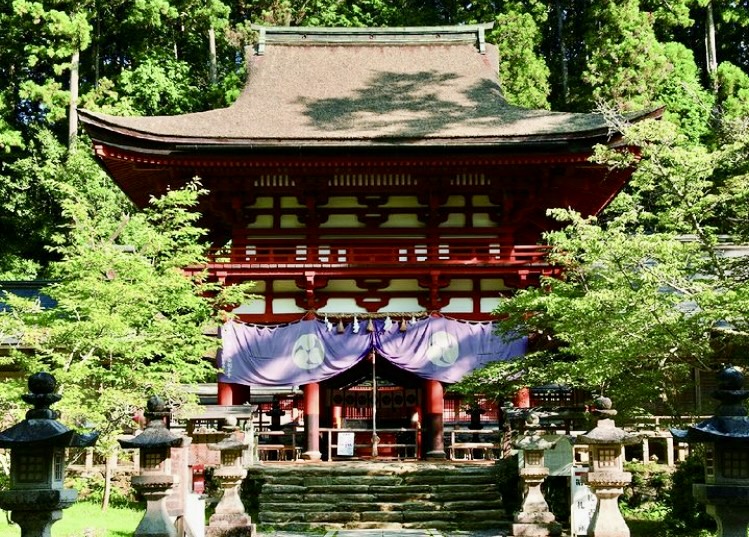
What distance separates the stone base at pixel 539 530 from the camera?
1295 cm

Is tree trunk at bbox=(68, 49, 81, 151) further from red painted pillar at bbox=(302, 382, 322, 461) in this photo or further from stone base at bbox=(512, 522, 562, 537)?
stone base at bbox=(512, 522, 562, 537)

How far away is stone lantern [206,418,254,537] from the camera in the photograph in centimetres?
1279

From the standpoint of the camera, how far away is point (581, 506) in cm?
1301

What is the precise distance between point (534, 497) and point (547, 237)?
3.95 meters

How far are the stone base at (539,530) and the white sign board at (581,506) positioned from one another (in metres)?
0.23

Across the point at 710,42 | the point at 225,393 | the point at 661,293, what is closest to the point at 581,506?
the point at 661,293

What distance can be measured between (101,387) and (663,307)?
312 inches

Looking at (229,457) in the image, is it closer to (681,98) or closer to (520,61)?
(520,61)

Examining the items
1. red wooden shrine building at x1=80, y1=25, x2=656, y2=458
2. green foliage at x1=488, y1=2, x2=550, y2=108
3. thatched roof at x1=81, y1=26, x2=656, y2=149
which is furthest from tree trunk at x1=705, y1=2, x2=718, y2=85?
red wooden shrine building at x1=80, y1=25, x2=656, y2=458

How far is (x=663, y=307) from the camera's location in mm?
11461

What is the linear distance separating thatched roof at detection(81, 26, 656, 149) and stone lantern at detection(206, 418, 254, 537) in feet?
23.6

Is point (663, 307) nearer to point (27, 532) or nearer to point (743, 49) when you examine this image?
point (27, 532)

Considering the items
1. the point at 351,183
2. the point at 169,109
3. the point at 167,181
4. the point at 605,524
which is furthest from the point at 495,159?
the point at 169,109

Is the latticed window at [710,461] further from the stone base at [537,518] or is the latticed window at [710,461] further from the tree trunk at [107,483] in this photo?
the tree trunk at [107,483]
